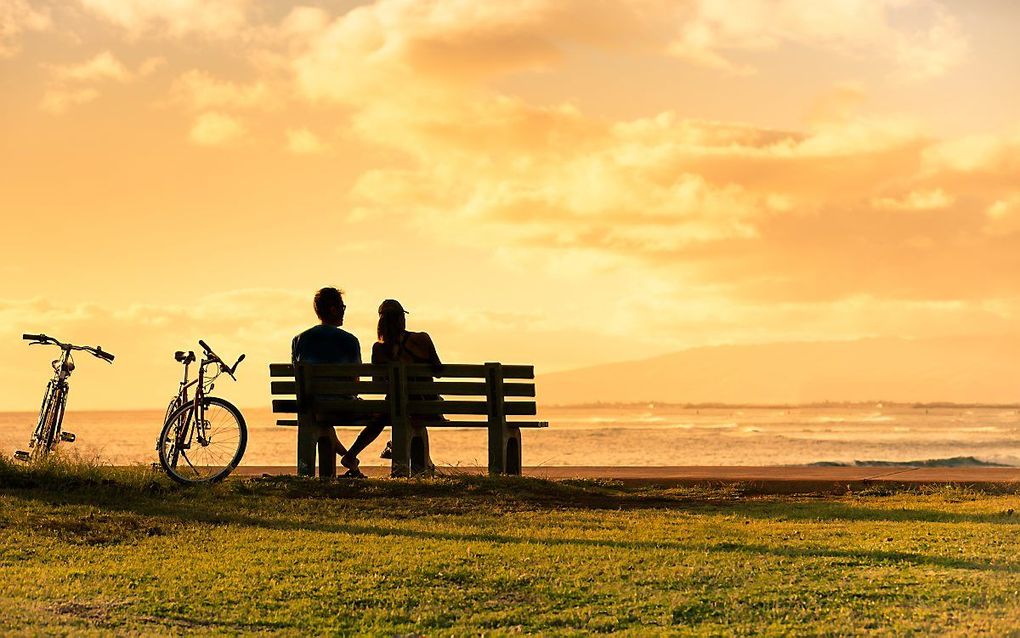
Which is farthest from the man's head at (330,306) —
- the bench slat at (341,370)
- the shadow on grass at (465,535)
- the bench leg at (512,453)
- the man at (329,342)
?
the shadow on grass at (465,535)

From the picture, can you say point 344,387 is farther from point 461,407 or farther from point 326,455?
point 461,407

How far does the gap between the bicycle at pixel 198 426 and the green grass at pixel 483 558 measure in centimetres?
31

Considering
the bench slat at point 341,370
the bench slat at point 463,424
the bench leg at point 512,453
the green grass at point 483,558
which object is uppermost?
the bench slat at point 341,370

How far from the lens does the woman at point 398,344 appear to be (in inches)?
594

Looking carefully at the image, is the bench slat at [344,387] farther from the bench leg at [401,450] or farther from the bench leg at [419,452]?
the bench leg at [419,452]

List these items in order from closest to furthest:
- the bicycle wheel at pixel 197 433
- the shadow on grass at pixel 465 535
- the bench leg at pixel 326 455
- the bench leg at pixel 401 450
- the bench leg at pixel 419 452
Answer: the shadow on grass at pixel 465 535
the bicycle wheel at pixel 197 433
the bench leg at pixel 401 450
the bench leg at pixel 326 455
the bench leg at pixel 419 452

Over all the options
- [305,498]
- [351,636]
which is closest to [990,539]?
[351,636]

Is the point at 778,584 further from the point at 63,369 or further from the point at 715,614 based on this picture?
the point at 63,369

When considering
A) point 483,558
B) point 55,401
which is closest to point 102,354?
point 55,401

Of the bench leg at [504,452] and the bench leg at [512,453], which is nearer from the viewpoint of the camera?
the bench leg at [504,452]

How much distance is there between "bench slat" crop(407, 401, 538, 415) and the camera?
48.5ft

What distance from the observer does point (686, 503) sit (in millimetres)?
13281

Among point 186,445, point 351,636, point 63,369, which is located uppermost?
point 63,369

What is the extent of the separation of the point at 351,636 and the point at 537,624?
3.50 ft
